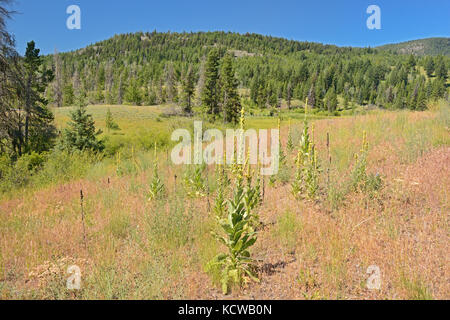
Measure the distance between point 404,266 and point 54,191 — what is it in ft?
39.7

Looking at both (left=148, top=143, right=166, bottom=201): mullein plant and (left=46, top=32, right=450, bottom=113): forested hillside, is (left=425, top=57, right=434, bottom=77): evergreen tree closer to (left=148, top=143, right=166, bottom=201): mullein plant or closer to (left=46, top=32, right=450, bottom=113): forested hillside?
(left=46, top=32, right=450, bottom=113): forested hillside

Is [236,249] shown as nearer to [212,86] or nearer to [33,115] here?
[33,115]

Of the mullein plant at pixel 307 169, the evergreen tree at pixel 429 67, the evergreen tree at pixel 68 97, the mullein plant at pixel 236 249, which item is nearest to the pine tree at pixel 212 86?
the mullein plant at pixel 307 169

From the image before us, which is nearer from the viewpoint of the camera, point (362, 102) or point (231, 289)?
point (231, 289)

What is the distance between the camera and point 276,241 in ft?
15.5

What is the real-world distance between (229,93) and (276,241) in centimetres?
3953

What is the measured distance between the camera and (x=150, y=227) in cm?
527

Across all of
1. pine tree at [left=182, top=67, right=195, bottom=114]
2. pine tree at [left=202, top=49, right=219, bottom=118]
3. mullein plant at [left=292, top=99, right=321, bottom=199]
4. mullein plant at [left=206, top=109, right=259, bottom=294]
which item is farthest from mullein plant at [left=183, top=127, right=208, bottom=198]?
pine tree at [left=182, top=67, right=195, bottom=114]

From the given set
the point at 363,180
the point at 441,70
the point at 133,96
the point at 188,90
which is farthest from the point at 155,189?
the point at 441,70

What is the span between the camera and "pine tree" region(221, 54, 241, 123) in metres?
41.1

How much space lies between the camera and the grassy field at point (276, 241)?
346 cm

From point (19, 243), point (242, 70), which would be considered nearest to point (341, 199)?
point (19, 243)

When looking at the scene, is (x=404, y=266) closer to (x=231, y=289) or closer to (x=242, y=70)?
(x=231, y=289)

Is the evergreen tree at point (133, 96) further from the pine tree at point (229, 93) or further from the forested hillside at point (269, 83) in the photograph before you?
the pine tree at point (229, 93)
